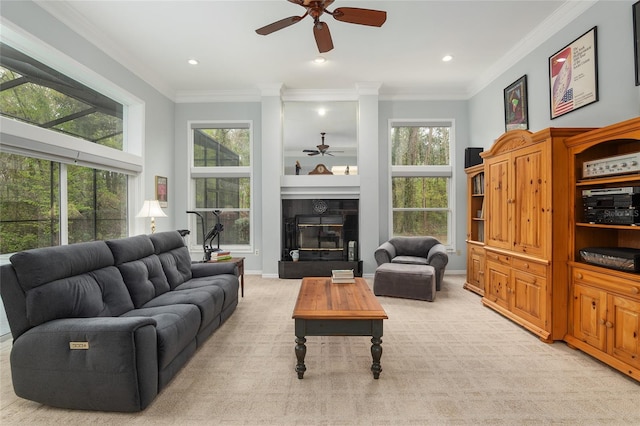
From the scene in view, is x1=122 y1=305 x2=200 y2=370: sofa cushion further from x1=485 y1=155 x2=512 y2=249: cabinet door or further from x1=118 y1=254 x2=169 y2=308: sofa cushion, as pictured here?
x1=485 y1=155 x2=512 y2=249: cabinet door

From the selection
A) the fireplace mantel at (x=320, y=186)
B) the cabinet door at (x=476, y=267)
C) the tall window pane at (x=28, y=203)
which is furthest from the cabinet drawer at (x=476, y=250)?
the tall window pane at (x=28, y=203)

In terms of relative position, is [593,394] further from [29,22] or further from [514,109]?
[29,22]

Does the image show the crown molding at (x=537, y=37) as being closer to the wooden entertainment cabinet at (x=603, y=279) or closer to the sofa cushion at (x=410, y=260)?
the wooden entertainment cabinet at (x=603, y=279)

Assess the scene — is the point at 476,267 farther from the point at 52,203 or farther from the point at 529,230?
the point at 52,203

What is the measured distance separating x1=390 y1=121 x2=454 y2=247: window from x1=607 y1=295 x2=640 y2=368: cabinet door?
10.9 feet

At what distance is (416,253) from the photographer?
4922 mm

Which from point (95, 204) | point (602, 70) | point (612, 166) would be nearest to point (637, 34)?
point (602, 70)

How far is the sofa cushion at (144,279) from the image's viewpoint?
2.58 meters

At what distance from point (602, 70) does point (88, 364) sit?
465 centimetres

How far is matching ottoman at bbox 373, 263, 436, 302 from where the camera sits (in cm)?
388

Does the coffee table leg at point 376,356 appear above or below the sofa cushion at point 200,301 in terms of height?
below

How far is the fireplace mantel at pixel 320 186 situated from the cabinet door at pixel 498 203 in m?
2.17

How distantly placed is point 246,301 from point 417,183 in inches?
143

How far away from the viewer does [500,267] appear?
3.49 m
